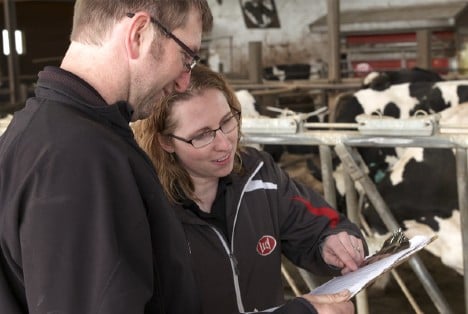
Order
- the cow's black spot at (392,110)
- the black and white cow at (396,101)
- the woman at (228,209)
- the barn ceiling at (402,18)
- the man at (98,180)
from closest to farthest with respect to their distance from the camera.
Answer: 1. the man at (98,180)
2. the woman at (228,209)
3. the black and white cow at (396,101)
4. the cow's black spot at (392,110)
5. the barn ceiling at (402,18)

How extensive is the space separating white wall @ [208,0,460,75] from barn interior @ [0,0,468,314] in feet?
0.07

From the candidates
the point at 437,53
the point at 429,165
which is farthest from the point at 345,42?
the point at 429,165

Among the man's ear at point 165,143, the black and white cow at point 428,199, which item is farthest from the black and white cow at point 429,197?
the man's ear at point 165,143

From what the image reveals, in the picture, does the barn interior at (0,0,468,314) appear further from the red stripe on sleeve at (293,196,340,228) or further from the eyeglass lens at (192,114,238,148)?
the eyeglass lens at (192,114,238,148)

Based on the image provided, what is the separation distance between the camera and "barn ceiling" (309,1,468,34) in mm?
13178

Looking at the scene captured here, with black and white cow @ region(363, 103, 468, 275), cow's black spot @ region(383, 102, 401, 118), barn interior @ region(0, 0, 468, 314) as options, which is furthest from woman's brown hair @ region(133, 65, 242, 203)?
cow's black spot @ region(383, 102, 401, 118)

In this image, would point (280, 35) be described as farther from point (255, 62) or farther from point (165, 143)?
point (165, 143)

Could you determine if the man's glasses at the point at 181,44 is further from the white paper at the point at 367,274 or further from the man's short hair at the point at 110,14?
the white paper at the point at 367,274

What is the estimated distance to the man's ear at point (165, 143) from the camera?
185cm

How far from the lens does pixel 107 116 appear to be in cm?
114

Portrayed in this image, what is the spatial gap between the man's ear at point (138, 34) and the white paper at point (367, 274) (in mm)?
563

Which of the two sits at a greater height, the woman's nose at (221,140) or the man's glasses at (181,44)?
the man's glasses at (181,44)

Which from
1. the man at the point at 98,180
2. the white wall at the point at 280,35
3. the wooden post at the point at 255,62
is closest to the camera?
the man at the point at 98,180

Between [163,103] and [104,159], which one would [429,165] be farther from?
[104,159]
